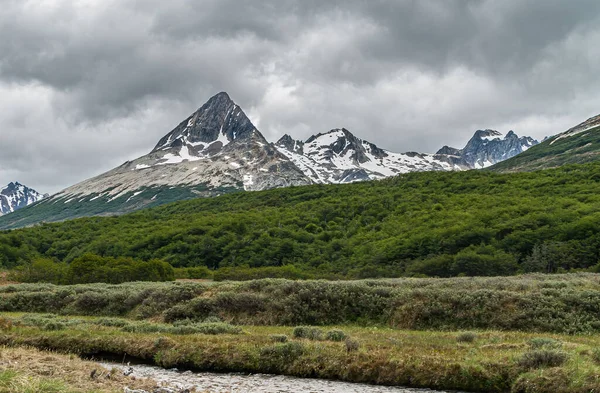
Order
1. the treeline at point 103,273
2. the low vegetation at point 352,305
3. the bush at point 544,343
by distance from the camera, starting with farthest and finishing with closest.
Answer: the treeline at point 103,273 < the low vegetation at point 352,305 < the bush at point 544,343

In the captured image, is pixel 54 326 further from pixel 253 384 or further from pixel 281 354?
pixel 253 384

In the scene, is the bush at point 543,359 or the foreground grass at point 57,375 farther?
the bush at point 543,359

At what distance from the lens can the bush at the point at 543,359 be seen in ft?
53.1

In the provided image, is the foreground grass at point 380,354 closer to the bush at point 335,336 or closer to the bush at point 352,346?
the bush at point 352,346

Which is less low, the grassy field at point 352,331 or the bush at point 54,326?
the bush at point 54,326

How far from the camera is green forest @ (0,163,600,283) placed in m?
62.5

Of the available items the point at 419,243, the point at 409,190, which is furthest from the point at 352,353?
the point at 409,190

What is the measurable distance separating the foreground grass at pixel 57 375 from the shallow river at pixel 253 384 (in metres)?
1.84

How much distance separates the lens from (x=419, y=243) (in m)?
73.9

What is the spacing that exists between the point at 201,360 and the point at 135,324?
9.21 metres

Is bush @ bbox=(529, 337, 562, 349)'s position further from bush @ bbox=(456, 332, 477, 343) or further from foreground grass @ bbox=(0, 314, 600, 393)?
bush @ bbox=(456, 332, 477, 343)

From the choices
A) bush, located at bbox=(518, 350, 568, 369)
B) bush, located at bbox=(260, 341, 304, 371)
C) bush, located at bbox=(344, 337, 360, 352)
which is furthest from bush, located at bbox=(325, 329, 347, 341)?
bush, located at bbox=(518, 350, 568, 369)

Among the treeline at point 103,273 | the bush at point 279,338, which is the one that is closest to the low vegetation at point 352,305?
the bush at point 279,338

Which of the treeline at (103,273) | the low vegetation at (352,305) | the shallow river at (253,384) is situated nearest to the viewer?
the shallow river at (253,384)
